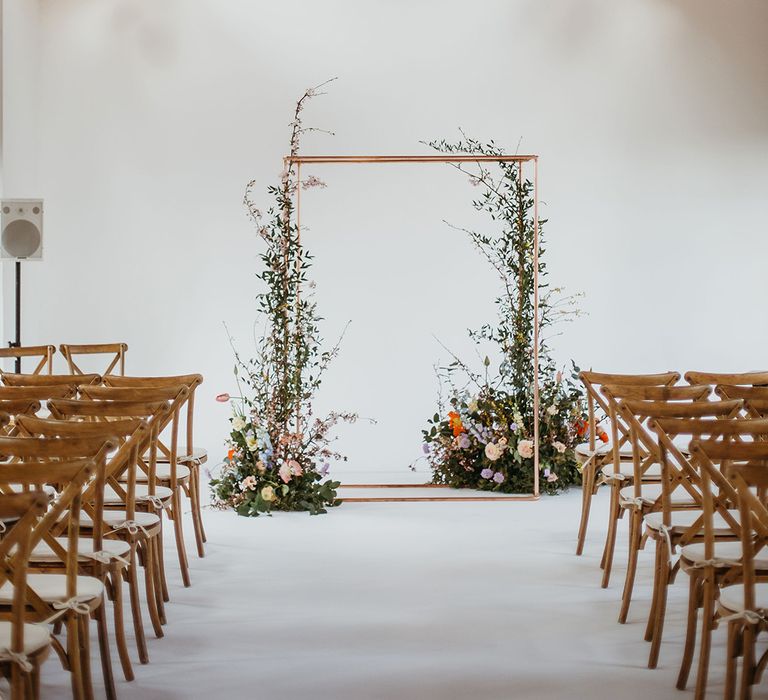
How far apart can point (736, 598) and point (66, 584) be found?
1876mm

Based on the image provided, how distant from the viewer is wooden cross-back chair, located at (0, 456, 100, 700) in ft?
8.27

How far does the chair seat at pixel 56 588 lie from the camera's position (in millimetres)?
2826

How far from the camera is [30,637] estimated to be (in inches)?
96.7

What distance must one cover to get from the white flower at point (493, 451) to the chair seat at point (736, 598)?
3.71 m

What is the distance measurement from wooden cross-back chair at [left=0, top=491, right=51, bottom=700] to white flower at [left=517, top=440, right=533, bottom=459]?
4541 millimetres

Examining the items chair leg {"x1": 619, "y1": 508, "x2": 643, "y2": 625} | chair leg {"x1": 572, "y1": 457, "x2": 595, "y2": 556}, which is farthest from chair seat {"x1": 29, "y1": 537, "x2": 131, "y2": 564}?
chair leg {"x1": 572, "y1": 457, "x2": 595, "y2": 556}

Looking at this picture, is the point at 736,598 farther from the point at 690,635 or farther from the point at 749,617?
the point at 690,635

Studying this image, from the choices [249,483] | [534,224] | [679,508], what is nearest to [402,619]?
[679,508]

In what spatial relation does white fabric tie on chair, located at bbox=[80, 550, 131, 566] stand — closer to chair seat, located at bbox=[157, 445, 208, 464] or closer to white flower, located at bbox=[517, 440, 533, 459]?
chair seat, located at bbox=[157, 445, 208, 464]

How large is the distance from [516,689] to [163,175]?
20.7 ft

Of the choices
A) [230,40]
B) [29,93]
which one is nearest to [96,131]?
[29,93]

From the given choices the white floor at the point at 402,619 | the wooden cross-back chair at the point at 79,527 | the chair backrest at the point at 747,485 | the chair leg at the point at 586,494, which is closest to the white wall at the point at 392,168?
the white floor at the point at 402,619

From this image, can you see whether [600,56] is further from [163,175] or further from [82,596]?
[82,596]

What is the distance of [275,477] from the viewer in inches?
251
